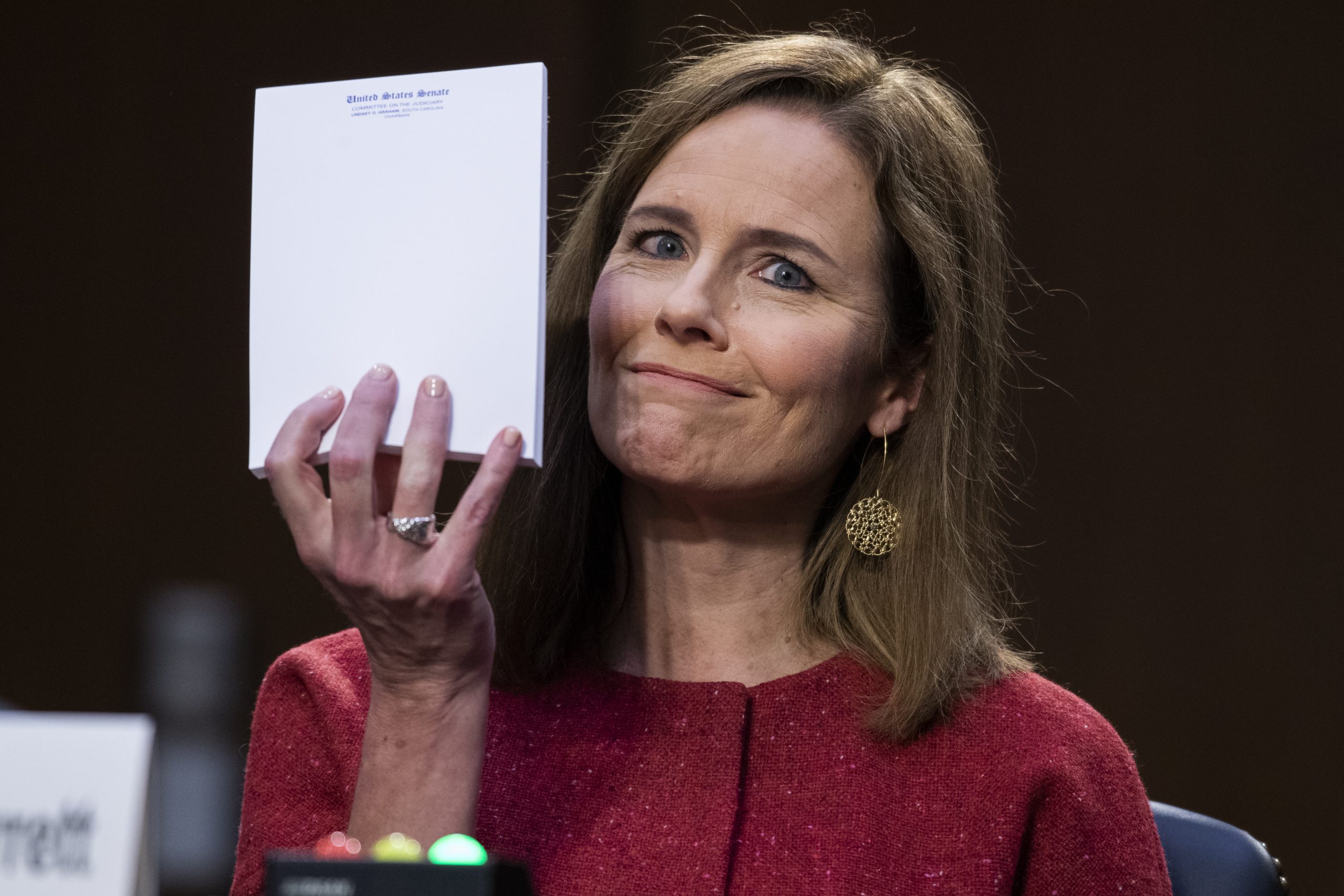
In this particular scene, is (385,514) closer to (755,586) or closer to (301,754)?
(301,754)

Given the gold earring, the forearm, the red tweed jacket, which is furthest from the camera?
the gold earring

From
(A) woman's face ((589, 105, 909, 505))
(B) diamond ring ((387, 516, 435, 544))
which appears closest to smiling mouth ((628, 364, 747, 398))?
(A) woman's face ((589, 105, 909, 505))

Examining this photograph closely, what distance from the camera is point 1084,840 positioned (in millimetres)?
1523

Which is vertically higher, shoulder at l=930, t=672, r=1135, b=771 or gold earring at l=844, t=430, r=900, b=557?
gold earring at l=844, t=430, r=900, b=557

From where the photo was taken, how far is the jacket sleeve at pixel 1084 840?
1.51 m

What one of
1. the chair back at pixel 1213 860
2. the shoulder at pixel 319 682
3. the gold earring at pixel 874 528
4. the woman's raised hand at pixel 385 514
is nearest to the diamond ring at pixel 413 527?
the woman's raised hand at pixel 385 514

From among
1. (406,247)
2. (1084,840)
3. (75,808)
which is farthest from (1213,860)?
(75,808)

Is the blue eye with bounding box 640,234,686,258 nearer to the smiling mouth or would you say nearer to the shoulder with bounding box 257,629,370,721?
the smiling mouth

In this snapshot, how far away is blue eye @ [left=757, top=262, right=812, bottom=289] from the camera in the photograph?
158 centimetres

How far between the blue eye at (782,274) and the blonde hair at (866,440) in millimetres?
150

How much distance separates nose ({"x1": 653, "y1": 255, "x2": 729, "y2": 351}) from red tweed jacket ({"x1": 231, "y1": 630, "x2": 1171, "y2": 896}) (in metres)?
0.39

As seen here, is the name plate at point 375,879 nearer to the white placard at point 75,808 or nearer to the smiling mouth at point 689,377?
the white placard at point 75,808

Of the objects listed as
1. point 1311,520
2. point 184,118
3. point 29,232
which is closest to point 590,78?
point 184,118

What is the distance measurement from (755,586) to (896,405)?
0.95ft
